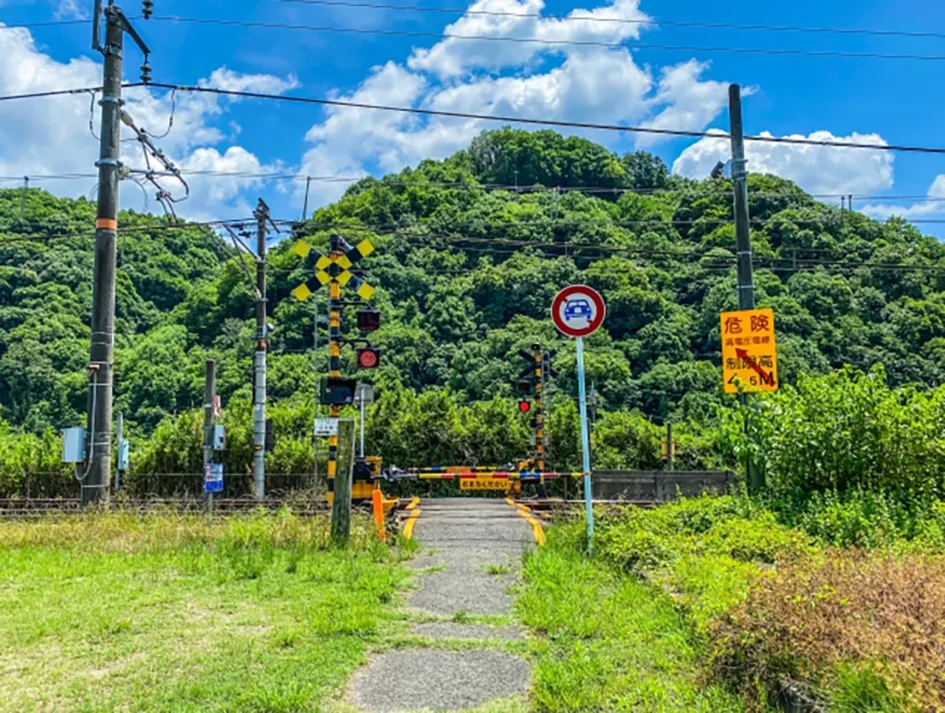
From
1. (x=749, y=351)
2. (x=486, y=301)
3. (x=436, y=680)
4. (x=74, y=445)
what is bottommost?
(x=436, y=680)

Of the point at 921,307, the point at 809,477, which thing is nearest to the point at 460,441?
the point at 809,477

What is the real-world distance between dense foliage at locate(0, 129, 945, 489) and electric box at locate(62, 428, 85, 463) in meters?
12.9

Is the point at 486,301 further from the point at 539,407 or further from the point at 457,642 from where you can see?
the point at 457,642

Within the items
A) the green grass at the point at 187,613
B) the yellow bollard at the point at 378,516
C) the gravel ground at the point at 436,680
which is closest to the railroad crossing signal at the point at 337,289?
the yellow bollard at the point at 378,516

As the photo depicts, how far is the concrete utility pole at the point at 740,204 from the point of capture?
9.63m

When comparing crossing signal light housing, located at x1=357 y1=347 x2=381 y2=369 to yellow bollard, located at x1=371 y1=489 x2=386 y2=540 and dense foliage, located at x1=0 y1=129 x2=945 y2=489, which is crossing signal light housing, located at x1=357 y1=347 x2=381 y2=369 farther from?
dense foliage, located at x1=0 y1=129 x2=945 y2=489

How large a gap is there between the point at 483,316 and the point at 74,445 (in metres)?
37.1

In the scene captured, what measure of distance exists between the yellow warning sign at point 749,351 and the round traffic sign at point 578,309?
221 centimetres

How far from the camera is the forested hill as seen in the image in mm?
35281

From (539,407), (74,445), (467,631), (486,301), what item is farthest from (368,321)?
(486,301)

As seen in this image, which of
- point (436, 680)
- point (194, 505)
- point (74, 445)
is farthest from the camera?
point (194, 505)

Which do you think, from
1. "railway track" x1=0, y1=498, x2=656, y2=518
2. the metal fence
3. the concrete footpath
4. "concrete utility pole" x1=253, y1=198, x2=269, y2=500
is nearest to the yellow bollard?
the concrete footpath

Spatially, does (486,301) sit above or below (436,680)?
above

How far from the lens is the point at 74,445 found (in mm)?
10609
